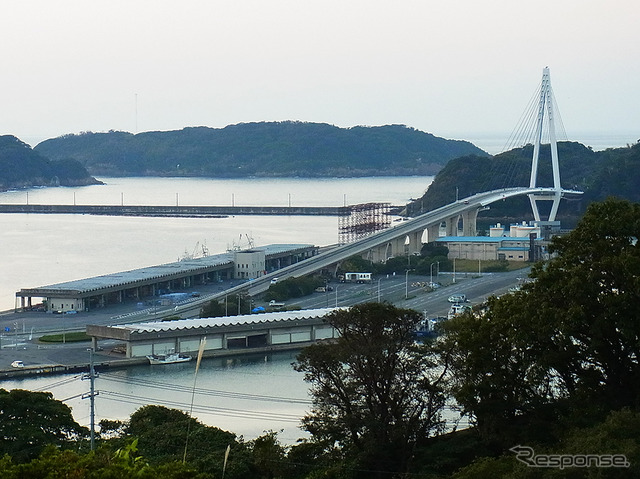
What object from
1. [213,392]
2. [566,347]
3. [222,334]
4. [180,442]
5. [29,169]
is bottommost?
[213,392]

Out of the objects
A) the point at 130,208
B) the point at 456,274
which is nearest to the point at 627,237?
the point at 456,274

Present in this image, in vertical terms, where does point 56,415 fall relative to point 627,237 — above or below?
below

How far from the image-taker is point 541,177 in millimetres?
32750

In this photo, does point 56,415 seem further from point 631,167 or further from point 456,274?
point 631,167

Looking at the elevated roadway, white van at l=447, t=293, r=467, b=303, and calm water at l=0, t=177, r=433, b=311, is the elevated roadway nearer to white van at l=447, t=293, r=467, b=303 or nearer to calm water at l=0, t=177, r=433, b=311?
white van at l=447, t=293, r=467, b=303

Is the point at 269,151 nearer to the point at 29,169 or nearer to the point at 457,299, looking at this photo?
the point at 29,169

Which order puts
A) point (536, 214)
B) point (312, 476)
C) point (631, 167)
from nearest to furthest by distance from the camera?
point (312, 476) → point (536, 214) → point (631, 167)

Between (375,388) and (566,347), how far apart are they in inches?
39.7

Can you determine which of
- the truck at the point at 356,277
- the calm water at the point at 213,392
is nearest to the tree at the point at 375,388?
the calm water at the point at 213,392

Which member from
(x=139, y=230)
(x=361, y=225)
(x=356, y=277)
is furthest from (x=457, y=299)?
(x=139, y=230)

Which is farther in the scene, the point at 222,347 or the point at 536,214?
the point at 536,214

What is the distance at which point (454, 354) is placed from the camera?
6.49 metres

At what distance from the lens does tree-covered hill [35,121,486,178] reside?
65.0 meters

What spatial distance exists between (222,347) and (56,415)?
504 cm
